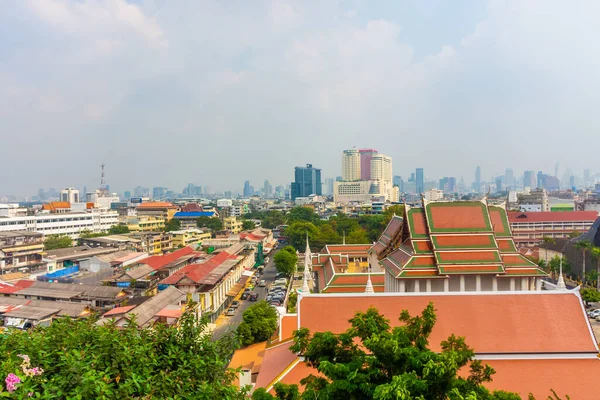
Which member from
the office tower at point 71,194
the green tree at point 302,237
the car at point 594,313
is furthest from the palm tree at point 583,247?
the office tower at point 71,194

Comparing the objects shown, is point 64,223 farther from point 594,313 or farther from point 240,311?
point 594,313

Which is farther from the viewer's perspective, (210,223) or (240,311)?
(210,223)

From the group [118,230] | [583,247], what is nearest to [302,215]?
[118,230]

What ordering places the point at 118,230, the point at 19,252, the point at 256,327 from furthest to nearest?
the point at 118,230, the point at 19,252, the point at 256,327

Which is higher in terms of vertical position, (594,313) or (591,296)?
(591,296)

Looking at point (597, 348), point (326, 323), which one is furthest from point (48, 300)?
point (597, 348)

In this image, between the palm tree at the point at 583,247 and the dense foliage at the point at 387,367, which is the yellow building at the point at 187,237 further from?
the dense foliage at the point at 387,367
